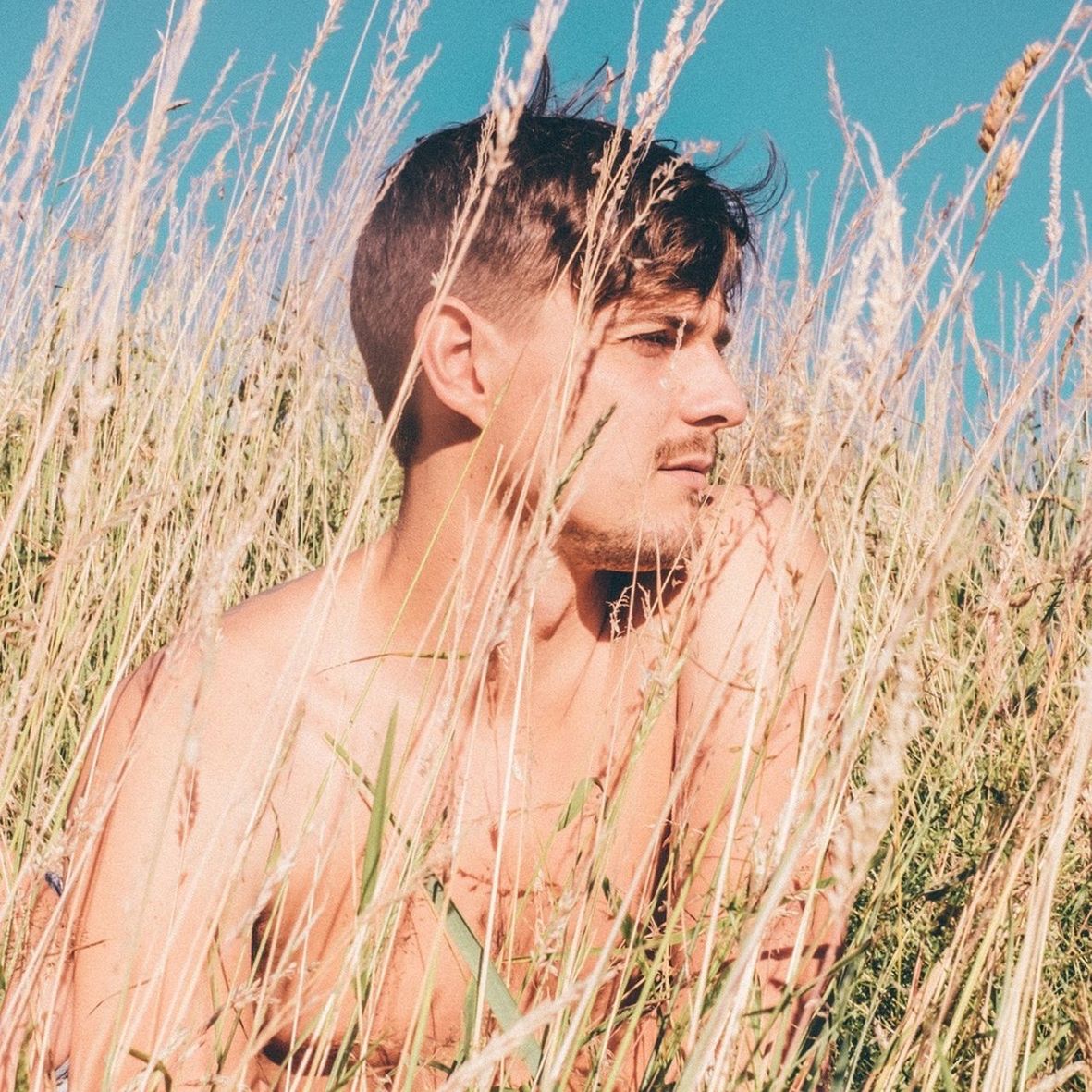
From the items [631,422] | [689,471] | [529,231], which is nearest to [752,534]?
[689,471]

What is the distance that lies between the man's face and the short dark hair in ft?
0.25

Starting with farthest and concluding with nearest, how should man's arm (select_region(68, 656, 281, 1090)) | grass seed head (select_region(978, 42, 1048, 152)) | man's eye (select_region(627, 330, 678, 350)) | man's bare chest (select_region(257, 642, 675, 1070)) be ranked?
man's eye (select_region(627, 330, 678, 350))
man's bare chest (select_region(257, 642, 675, 1070))
man's arm (select_region(68, 656, 281, 1090))
grass seed head (select_region(978, 42, 1048, 152))

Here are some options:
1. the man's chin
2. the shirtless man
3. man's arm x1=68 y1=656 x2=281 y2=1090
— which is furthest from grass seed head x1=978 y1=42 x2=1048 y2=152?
the man's chin

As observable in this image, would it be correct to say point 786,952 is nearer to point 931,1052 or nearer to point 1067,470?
point 931,1052

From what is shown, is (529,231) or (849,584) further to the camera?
(529,231)

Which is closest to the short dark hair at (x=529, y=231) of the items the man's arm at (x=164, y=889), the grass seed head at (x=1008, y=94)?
the man's arm at (x=164, y=889)

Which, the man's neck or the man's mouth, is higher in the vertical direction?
the man's mouth

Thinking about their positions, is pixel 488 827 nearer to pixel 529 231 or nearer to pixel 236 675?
pixel 236 675

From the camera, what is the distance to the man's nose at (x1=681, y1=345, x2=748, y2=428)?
1669mm

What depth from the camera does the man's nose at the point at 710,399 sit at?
1.67 m

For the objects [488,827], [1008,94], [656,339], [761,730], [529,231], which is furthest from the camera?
[529,231]

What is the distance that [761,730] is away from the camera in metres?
1.12

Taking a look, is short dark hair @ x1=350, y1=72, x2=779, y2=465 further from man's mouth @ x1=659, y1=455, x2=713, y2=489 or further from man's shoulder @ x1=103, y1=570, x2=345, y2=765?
man's shoulder @ x1=103, y1=570, x2=345, y2=765

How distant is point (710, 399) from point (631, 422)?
143 millimetres
